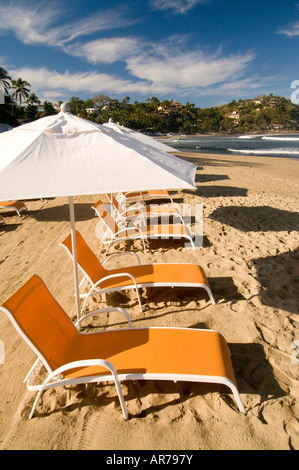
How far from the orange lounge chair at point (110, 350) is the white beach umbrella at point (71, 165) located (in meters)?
0.92

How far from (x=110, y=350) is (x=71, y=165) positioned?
1.59 metres

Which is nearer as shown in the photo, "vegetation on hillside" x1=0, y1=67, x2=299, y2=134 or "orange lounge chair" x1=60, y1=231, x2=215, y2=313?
"orange lounge chair" x1=60, y1=231, x2=215, y2=313

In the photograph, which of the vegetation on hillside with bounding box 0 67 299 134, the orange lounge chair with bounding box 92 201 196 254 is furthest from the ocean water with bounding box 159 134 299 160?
the vegetation on hillside with bounding box 0 67 299 134

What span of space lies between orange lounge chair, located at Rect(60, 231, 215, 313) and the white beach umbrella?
1.39m

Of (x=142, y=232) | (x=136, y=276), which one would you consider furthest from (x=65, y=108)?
(x=142, y=232)

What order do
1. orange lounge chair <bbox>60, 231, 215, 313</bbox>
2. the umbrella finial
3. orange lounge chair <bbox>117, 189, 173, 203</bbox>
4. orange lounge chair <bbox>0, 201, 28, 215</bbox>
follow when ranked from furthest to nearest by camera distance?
orange lounge chair <bbox>117, 189, 173, 203</bbox>
orange lounge chair <bbox>0, 201, 28, 215</bbox>
orange lounge chair <bbox>60, 231, 215, 313</bbox>
the umbrella finial

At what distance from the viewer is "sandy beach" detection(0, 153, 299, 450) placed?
2.08 m

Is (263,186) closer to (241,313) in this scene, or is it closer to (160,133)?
(241,313)

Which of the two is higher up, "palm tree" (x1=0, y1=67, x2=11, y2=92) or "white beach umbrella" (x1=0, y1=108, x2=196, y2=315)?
"palm tree" (x1=0, y1=67, x2=11, y2=92)

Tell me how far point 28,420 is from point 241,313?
251cm

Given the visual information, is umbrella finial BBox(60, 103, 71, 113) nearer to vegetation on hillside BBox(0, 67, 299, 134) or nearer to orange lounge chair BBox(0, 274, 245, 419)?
orange lounge chair BBox(0, 274, 245, 419)

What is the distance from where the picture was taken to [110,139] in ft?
8.04

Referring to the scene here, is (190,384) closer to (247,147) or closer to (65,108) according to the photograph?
(65,108)

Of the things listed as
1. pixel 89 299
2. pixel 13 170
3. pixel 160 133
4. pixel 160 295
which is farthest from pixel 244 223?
pixel 160 133
